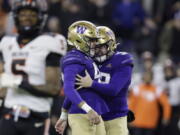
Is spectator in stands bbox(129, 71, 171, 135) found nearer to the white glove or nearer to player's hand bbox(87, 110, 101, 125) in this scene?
the white glove

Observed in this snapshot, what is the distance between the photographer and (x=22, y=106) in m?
7.06

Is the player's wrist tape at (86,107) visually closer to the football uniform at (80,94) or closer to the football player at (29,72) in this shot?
the football uniform at (80,94)

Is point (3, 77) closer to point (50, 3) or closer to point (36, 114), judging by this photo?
point (36, 114)

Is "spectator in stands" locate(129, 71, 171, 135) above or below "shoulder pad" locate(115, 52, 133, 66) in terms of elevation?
below

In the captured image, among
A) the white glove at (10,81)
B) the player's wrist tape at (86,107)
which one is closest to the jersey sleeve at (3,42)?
the white glove at (10,81)

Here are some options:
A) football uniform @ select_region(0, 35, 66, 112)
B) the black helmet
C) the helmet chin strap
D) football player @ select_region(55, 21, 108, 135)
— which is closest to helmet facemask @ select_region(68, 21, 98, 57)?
football player @ select_region(55, 21, 108, 135)

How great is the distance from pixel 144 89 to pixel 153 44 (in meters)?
2.23

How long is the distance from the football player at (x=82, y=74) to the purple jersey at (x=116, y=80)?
12 centimetres

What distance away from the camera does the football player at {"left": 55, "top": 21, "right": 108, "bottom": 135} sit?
5902 millimetres

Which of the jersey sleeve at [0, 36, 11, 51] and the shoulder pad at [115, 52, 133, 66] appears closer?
the shoulder pad at [115, 52, 133, 66]

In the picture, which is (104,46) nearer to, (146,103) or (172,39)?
(146,103)

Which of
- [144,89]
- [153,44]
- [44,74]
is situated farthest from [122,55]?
[153,44]

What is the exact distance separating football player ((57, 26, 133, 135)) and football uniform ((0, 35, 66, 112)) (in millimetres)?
928

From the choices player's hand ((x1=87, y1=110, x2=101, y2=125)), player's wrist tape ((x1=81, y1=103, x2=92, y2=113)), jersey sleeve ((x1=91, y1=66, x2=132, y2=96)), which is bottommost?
player's hand ((x1=87, y1=110, x2=101, y2=125))
